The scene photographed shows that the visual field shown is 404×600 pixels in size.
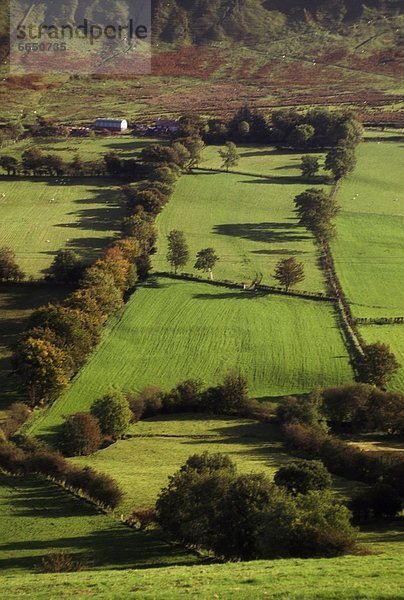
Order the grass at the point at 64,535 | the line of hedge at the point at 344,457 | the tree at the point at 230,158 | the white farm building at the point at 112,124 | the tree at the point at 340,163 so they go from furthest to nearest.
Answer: the white farm building at the point at 112,124
the tree at the point at 230,158
the tree at the point at 340,163
the line of hedge at the point at 344,457
the grass at the point at 64,535

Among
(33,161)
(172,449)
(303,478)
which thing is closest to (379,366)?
(172,449)

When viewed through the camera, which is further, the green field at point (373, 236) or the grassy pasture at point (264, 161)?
the grassy pasture at point (264, 161)

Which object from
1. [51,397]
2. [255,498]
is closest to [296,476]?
[255,498]

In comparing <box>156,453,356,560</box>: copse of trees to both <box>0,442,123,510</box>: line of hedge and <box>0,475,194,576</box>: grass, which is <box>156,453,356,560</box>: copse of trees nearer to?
<box>0,475,194,576</box>: grass

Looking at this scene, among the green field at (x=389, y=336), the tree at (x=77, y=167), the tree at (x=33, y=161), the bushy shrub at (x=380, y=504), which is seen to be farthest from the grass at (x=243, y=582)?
the tree at (x=33, y=161)

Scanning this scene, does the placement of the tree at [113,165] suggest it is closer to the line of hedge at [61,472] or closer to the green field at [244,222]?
the green field at [244,222]

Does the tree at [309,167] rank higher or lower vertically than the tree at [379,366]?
higher

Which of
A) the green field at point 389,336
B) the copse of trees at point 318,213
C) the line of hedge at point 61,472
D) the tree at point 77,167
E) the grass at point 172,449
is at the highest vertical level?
the tree at point 77,167

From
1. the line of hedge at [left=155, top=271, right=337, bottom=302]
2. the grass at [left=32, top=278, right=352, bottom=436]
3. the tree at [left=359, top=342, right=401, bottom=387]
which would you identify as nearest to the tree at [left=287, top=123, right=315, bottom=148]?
the line of hedge at [left=155, top=271, right=337, bottom=302]
